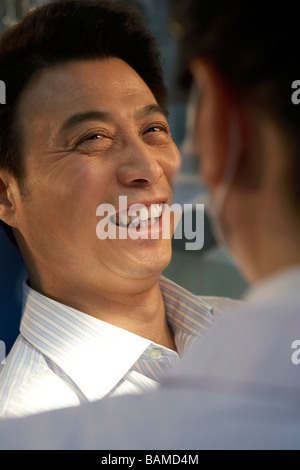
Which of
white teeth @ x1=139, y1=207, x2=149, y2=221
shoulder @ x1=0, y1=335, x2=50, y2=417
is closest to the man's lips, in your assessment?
white teeth @ x1=139, y1=207, x2=149, y2=221

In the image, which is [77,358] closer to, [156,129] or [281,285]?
[156,129]

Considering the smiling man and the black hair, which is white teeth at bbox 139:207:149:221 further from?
the black hair

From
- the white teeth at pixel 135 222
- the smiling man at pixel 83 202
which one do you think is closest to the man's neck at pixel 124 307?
the smiling man at pixel 83 202

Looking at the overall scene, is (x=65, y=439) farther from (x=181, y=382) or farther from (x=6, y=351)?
(x=6, y=351)

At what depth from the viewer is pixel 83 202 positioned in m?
0.91

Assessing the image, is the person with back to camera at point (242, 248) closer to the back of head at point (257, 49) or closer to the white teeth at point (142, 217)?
the back of head at point (257, 49)

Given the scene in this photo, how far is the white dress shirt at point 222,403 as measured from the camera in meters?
0.38

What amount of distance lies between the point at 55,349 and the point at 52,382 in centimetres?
A: 5

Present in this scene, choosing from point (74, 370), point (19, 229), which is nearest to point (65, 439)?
point (74, 370)

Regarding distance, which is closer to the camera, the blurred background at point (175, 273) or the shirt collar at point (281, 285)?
the shirt collar at point (281, 285)

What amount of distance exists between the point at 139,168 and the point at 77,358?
30cm

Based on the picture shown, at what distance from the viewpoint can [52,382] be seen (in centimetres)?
92

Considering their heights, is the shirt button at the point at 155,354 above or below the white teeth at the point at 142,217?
below

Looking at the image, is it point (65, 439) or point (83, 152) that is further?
point (83, 152)
